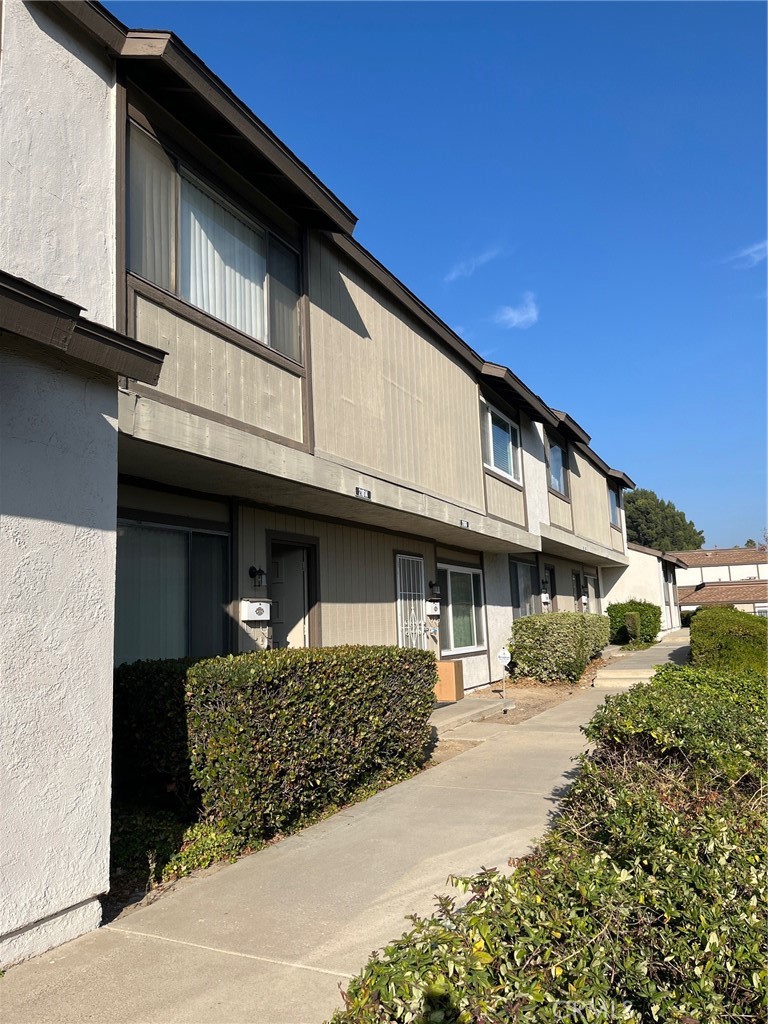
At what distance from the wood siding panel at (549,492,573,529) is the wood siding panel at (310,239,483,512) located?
519cm

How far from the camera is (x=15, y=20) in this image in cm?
503

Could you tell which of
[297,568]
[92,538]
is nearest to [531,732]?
[297,568]

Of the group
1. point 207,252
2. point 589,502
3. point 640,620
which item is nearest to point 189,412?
point 207,252

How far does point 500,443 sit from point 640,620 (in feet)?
43.4

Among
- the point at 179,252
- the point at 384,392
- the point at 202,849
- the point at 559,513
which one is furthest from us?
the point at 559,513

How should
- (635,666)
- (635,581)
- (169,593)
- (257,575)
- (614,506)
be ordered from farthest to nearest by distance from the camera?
(635,581)
(614,506)
(635,666)
(257,575)
(169,593)

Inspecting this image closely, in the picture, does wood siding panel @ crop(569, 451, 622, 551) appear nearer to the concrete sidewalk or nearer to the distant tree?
the concrete sidewalk

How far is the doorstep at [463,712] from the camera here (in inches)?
417

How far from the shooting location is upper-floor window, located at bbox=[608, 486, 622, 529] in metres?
26.6

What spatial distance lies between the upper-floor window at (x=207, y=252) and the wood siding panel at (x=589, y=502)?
14095 millimetres

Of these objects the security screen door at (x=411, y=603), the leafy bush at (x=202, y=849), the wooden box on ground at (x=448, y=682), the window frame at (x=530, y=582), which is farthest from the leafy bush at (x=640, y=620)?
the leafy bush at (x=202, y=849)

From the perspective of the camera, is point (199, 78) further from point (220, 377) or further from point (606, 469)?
point (606, 469)

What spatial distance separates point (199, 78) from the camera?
6348mm

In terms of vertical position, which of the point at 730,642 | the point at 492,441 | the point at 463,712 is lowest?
the point at 463,712
